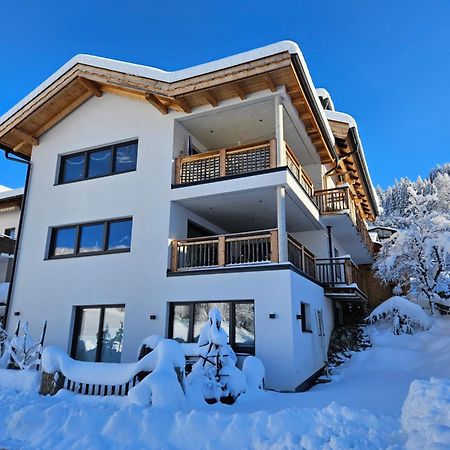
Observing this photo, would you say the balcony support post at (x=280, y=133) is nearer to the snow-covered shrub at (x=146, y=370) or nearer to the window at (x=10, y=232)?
the snow-covered shrub at (x=146, y=370)

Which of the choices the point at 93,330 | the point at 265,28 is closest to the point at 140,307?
the point at 93,330

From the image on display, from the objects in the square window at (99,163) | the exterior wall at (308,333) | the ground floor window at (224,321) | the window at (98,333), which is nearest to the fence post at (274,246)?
the exterior wall at (308,333)

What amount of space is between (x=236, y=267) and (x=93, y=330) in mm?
4773

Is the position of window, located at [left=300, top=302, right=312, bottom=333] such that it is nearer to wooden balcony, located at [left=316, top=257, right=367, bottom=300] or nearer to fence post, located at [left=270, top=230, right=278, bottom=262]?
fence post, located at [left=270, top=230, right=278, bottom=262]

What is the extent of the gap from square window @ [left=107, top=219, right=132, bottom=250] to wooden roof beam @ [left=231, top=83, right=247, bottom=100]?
491 cm

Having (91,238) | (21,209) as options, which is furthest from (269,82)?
(21,209)

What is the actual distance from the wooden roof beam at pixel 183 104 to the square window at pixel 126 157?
2.08 m

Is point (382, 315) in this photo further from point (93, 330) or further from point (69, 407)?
point (69, 407)

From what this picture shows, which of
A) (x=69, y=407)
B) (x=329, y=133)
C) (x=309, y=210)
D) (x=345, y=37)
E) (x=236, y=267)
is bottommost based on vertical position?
(x=69, y=407)

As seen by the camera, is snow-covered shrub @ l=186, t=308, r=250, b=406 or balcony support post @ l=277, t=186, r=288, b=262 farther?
balcony support post @ l=277, t=186, r=288, b=262

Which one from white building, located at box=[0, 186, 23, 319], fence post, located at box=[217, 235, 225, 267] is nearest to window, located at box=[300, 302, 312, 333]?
fence post, located at box=[217, 235, 225, 267]

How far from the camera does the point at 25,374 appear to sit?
716 cm

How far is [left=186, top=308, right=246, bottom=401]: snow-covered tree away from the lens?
6.43 metres

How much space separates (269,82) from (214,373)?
734 centimetres
